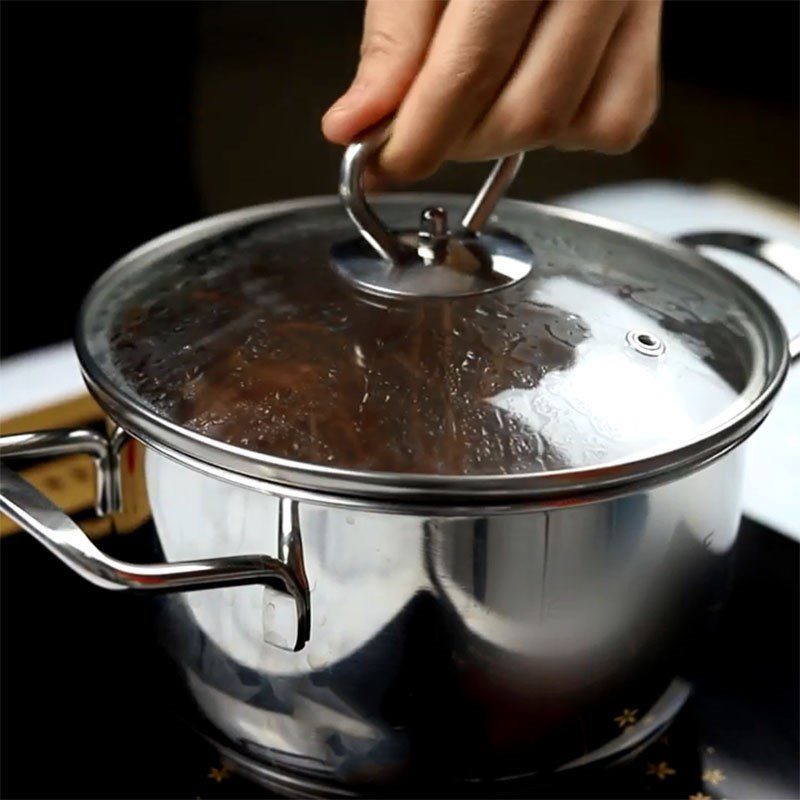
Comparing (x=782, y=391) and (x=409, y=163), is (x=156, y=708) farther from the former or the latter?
(x=782, y=391)

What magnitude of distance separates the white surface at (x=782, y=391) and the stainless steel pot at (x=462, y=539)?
250 millimetres

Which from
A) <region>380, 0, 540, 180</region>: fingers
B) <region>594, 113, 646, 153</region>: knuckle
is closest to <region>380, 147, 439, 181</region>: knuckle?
<region>380, 0, 540, 180</region>: fingers

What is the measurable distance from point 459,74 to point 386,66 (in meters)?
0.06

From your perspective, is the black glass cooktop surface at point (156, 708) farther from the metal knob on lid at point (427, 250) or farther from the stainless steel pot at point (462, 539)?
the metal knob on lid at point (427, 250)

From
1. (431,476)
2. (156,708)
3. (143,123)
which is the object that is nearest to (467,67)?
(431,476)

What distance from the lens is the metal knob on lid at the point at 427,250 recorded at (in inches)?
28.3

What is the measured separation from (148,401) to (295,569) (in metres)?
0.12

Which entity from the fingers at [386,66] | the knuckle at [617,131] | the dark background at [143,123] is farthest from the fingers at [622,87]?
the dark background at [143,123]

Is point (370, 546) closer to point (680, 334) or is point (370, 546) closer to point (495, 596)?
point (495, 596)

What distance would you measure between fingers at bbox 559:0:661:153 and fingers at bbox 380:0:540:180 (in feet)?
0.19

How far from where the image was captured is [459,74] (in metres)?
0.67

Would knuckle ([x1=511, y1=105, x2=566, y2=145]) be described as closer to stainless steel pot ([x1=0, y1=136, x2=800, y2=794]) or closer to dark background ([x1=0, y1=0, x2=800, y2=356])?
stainless steel pot ([x1=0, y1=136, x2=800, y2=794])

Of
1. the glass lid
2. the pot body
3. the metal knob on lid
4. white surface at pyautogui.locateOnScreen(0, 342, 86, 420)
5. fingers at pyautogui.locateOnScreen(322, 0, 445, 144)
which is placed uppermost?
fingers at pyautogui.locateOnScreen(322, 0, 445, 144)

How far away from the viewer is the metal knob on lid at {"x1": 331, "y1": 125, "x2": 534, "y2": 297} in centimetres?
72
